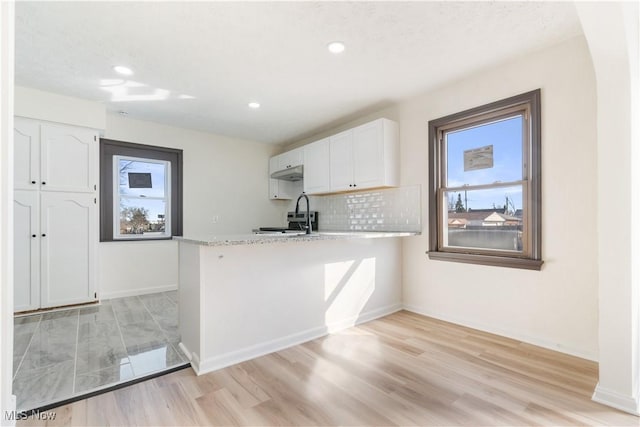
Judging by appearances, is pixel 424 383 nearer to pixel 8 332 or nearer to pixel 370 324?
pixel 370 324

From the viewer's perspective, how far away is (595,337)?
7.44 feet

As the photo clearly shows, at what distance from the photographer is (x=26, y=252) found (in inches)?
134

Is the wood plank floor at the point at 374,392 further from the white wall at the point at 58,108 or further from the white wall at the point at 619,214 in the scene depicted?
the white wall at the point at 58,108

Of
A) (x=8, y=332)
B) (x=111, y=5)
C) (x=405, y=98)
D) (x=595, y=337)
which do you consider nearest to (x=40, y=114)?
(x=111, y=5)

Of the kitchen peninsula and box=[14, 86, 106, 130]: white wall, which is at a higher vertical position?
box=[14, 86, 106, 130]: white wall

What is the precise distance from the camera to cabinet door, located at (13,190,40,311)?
3.37 meters

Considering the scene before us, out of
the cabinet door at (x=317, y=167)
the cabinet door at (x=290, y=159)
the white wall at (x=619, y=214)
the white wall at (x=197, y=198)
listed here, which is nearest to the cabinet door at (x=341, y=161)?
the cabinet door at (x=317, y=167)

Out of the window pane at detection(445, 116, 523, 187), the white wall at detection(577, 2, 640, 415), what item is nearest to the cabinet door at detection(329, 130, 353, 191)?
the window pane at detection(445, 116, 523, 187)

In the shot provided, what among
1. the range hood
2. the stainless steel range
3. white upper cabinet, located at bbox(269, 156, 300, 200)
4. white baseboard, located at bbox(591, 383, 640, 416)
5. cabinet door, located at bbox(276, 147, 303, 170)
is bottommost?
white baseboard, located at bbox(591, 383, 640, 416)

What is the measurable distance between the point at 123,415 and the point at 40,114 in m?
3.54

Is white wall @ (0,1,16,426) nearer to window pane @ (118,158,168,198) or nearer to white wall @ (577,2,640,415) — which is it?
white wall @ (577,2,640,415)

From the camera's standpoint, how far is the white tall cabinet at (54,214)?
3.39 meters

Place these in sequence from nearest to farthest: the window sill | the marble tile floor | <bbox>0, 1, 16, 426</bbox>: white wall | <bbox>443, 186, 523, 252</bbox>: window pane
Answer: <bbox>0, 1, 16, 426</bbox>: white wall < the marble tile floor < the window sill < <bbox>443, 186, 523, 252</bbox>: window pane

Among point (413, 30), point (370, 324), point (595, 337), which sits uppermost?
point (413, 30)
